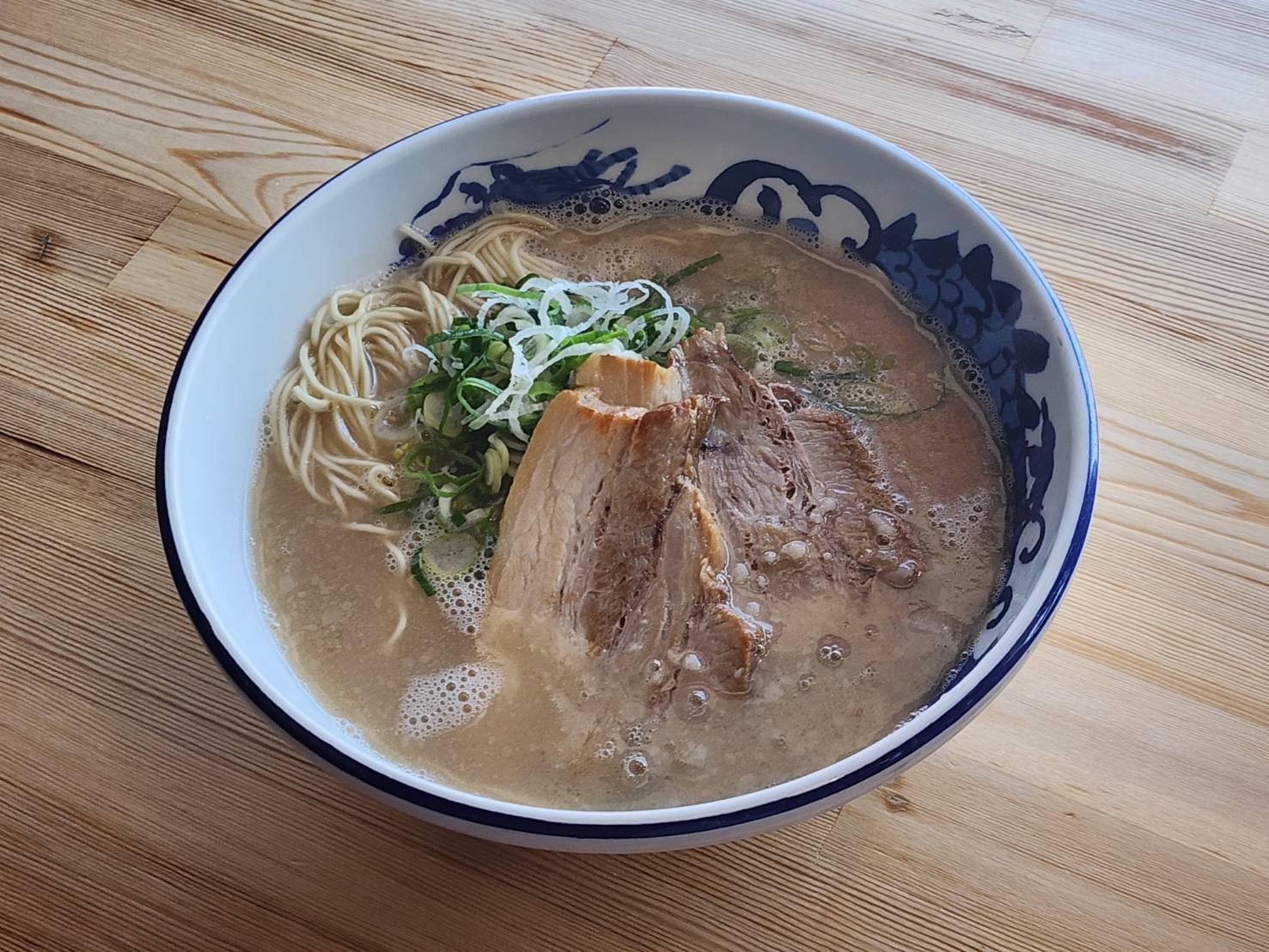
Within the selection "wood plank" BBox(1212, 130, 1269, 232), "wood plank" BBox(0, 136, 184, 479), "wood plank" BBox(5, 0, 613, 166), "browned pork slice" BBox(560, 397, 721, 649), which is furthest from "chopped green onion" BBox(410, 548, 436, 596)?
"wood plank" BBox(1212, 130, 1269, 232)

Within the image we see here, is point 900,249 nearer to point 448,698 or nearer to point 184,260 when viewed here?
point 448,698

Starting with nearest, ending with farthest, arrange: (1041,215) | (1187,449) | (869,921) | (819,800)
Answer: (819,800) → (869,921) → (1187,449) → (1041,215)

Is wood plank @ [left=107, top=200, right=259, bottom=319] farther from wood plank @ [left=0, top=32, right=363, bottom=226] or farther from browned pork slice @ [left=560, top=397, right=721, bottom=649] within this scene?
browned pork slice @ [left=560, top=397, right=721, bottom=649]

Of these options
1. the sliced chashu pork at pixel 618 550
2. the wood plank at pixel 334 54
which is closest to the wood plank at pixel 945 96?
the wood plank at pixel 334 54

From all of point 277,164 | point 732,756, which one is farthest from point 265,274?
point 732,756

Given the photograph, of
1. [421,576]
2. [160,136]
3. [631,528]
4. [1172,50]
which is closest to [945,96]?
[1172,50]

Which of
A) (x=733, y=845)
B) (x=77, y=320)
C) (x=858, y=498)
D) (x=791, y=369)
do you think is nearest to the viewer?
(x=733, y=845)

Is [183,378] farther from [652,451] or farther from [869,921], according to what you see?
[869,921]
